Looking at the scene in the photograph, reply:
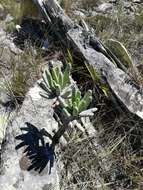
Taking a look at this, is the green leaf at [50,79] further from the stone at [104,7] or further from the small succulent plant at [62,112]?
the stone at [104,7]

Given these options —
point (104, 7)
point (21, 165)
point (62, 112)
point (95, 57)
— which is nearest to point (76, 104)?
point (62, 112)

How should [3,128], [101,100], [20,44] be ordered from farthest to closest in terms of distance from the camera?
[20,44] → [101,100] → [3,128]

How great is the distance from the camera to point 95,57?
379cm

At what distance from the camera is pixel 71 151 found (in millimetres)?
3227

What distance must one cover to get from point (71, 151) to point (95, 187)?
0.35 meters

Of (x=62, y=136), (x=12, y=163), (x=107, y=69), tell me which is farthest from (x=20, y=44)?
(x=12, y=163)

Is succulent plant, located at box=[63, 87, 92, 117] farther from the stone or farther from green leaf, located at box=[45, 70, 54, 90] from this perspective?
the stone

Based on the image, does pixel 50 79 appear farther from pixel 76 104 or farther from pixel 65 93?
pixel 76 104

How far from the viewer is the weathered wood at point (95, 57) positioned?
3467 millimetres

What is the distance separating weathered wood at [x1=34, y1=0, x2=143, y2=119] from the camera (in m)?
3.47

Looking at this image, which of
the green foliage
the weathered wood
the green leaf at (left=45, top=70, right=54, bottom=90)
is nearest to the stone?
the weathered wood

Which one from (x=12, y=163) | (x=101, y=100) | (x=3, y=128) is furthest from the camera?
(x=101, y=100)

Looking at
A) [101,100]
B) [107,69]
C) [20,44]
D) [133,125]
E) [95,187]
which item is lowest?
[95,187]

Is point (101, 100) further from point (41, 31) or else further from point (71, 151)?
point (41, 31)
